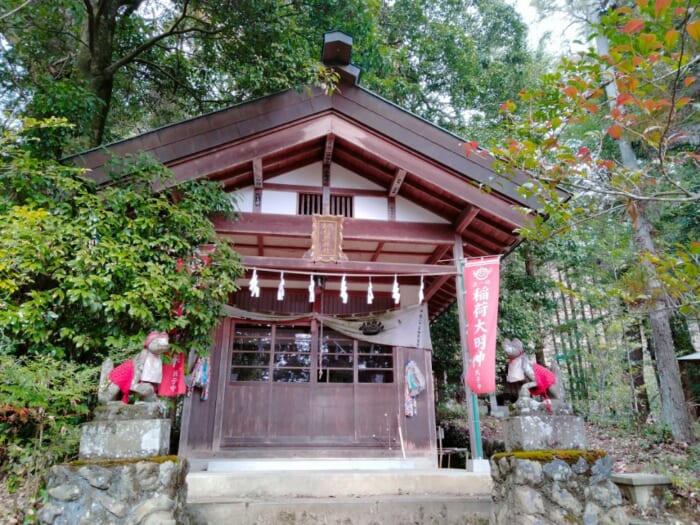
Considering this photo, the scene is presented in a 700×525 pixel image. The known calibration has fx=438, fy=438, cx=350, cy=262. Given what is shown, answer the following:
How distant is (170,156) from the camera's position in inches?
241

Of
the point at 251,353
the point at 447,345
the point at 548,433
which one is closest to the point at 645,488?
the point at 548,433

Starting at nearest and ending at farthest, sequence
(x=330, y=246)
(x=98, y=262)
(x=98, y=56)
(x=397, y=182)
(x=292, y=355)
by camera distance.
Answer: (x=98, y=262) < (x=330, y=246) < (x=397, y=182) < (x=98, y=56) < (x=292, y=355)

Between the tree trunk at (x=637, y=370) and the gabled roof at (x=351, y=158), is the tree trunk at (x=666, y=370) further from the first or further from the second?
the gabled roof at (x=351, y=158)

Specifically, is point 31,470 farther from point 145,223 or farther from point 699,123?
point 699,123

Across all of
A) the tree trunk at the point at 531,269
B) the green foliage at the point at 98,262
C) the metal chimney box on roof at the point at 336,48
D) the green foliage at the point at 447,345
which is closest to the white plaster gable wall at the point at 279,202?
the green foliage at the point at 98,262

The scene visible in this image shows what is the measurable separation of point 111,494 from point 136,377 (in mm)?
976

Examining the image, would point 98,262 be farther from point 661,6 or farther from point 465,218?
point 661,6

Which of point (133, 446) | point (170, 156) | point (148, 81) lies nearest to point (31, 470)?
point (133, 446)

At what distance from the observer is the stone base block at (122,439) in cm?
Answer: 367

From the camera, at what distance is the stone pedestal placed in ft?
12.1

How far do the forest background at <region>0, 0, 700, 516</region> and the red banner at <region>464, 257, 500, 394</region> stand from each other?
131cm

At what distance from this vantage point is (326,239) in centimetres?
674

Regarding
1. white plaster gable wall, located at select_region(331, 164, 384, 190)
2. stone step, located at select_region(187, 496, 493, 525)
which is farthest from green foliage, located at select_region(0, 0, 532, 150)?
stone step, located at select_region(187, 496, 493, 525)

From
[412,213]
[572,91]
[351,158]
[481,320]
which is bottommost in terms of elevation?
[481,320]
